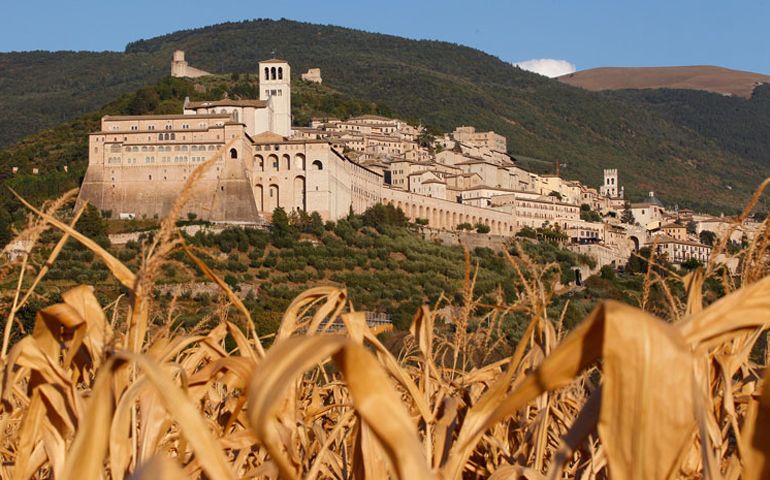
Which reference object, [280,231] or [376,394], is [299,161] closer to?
[280,231]

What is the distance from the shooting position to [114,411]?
1.73 metres

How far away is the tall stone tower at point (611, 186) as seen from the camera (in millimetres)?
115463

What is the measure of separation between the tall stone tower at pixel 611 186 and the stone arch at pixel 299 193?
62.3 m

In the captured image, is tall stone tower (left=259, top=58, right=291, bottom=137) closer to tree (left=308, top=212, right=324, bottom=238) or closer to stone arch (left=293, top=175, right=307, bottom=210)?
stone arch (left=293, top=175, right=307, bottom=210)

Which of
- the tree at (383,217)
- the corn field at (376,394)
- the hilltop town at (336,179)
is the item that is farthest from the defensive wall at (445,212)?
the corn field at (376,394)

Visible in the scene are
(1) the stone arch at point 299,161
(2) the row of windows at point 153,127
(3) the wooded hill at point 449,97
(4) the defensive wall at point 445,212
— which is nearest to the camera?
(2) the row of windows at point 153,127

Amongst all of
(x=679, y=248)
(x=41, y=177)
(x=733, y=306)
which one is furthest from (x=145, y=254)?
(x=679, y=248)

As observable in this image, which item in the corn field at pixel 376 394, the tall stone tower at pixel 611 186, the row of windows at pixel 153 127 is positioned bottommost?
the tall stone tower at pixel 611 186

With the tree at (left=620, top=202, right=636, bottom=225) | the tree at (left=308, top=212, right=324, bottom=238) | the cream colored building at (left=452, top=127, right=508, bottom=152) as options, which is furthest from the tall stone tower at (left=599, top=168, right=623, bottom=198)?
the tree at (left=308, top=212, right=324, bottom=238)

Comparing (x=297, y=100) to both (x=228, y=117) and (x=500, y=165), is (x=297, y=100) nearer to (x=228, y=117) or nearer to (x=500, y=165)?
(x=500, y=165)

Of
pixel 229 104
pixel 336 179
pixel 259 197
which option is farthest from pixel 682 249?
pixel 229 104

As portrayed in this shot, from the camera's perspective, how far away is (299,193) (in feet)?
195

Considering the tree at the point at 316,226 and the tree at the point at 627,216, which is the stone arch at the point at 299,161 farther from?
the tree at the point at 627,216

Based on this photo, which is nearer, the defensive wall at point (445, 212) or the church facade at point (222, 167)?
the church facade at point (222, 167)
